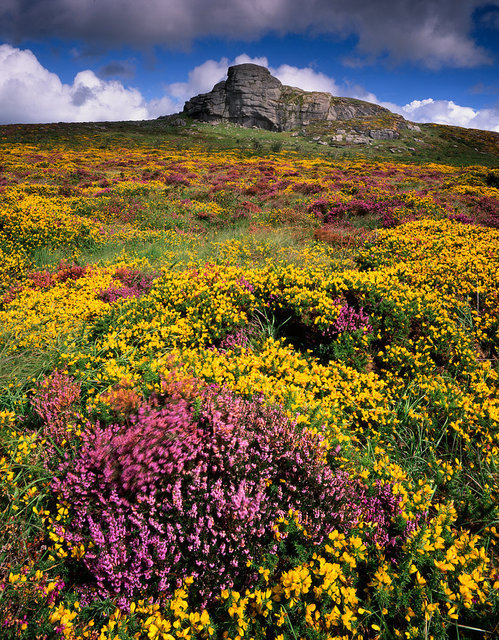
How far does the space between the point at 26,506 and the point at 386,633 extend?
10.5 ft

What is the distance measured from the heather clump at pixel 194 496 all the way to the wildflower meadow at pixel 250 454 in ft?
0.06

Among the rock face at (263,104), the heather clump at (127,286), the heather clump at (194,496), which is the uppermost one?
the rock face at (263,104)

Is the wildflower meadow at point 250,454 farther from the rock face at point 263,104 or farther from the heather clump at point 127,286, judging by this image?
the rock face at point 263,104

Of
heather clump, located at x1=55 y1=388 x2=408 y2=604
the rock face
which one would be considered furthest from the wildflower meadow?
the rock face

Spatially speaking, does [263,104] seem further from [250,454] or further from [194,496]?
[194,496]

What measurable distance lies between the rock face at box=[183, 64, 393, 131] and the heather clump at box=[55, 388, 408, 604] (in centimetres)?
12503

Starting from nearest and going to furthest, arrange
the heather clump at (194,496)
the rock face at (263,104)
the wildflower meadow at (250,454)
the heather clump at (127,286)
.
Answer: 1. the wildflower meadow at (250,454)
2. the heather clump at (194,496)
3. the heather clump at (127,286)
4. the rock face at (263,104)

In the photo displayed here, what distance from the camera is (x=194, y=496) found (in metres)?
2.74

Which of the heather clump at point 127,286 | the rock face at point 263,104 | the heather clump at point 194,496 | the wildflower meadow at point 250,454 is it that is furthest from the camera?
the rock face at point 263,104

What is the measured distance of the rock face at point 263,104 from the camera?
109 m

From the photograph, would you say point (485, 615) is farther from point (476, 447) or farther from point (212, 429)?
point (212, 429)


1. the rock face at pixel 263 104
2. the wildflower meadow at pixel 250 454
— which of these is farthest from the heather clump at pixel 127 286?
the rock face at pixel 263 104

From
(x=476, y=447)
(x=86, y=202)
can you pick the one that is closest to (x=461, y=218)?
(x=476, y=447)

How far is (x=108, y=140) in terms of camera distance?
52.7 meters
